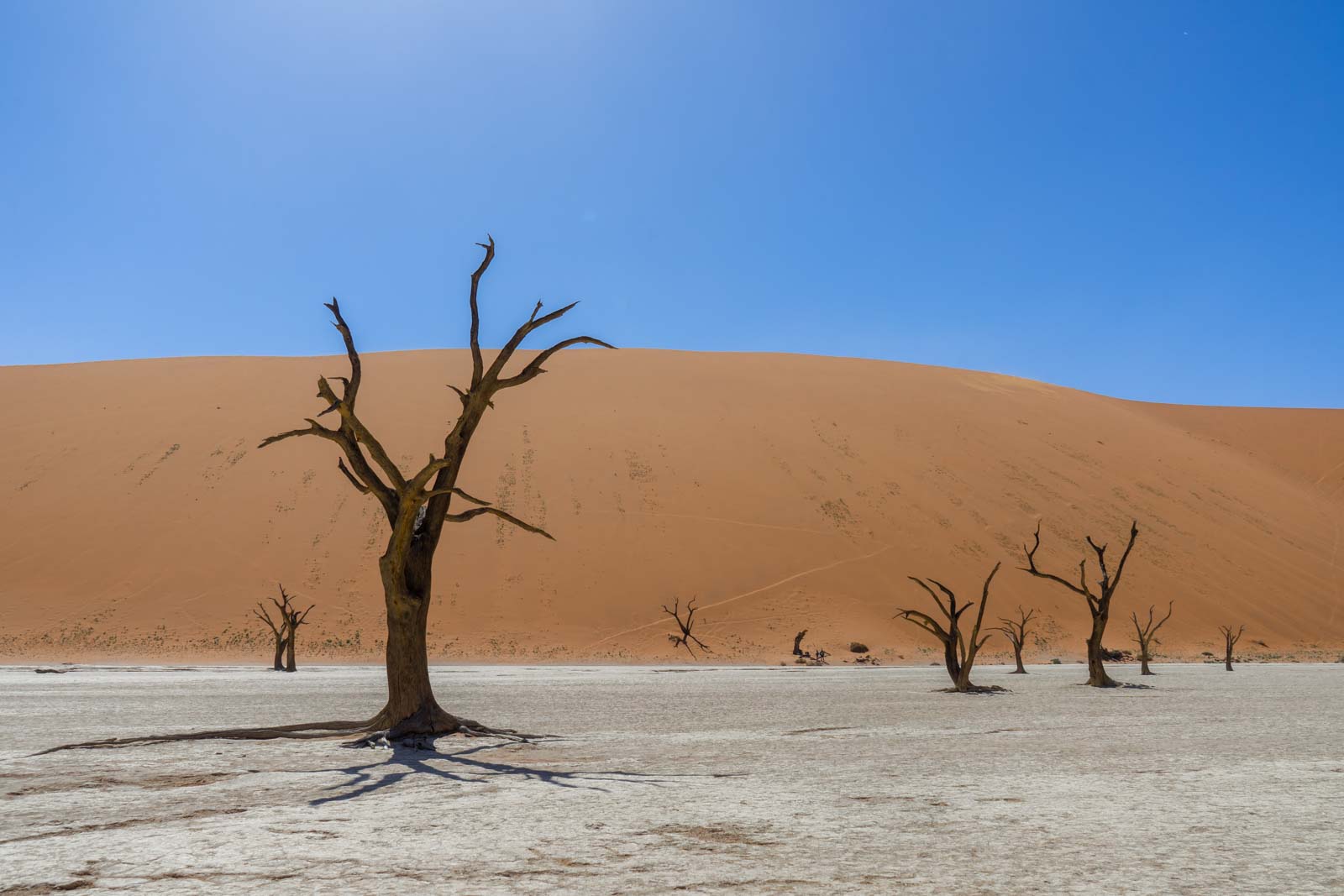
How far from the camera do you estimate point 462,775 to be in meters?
8.03

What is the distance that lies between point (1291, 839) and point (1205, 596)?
142 feet

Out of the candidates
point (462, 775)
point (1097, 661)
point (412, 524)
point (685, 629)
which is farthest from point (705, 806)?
point (685, 629)

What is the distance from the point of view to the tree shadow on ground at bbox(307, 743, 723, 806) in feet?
24.4

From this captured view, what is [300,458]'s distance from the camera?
4844cm

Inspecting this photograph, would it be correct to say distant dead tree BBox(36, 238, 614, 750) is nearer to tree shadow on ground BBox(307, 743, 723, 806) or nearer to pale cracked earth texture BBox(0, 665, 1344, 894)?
pale cracked earth texture BBox(0, 665, 1344, 894)

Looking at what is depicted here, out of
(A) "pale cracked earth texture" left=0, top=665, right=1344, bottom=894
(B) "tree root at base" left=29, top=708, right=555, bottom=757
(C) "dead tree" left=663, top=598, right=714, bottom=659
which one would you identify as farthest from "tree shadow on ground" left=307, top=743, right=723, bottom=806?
(C) "dead tree" left=663, top=598, right=714, bottom=659

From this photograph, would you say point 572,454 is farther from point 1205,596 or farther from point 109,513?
point 1205,596

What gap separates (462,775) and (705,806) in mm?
2331

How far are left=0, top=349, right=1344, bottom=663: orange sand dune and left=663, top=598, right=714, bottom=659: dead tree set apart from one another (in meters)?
0.52

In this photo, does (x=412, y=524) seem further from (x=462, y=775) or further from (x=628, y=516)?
(x=628, y=516)

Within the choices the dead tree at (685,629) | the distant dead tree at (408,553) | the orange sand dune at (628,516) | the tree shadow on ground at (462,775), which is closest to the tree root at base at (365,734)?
the distant dead tree at (408,553)

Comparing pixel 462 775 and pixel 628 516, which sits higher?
pixel 628 516

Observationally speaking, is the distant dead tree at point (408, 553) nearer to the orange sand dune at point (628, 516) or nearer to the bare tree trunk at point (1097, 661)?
the bare tree trunk at point (1097, 661)

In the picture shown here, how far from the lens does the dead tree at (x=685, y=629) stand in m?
35.5
